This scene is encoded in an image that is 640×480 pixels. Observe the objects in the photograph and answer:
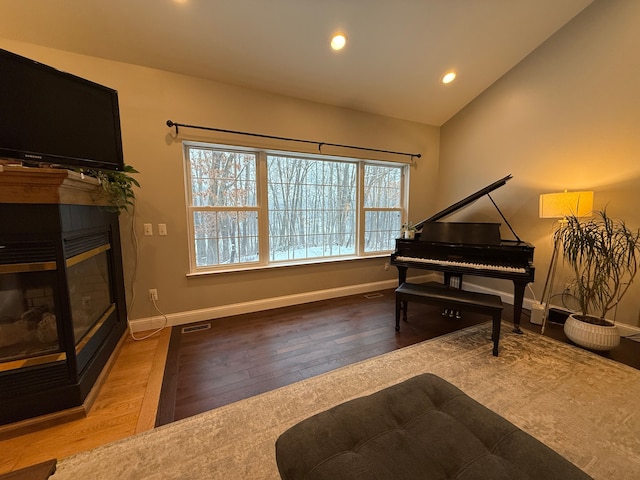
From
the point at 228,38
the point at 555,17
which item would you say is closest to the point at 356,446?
the point at 228,38

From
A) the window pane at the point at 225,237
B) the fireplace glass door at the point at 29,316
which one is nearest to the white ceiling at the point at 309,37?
the window pane at the point at 225,237

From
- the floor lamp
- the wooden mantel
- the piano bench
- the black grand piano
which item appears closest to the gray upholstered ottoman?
the piano bench

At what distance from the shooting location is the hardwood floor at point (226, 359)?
4.89 feet

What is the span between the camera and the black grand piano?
2490mm

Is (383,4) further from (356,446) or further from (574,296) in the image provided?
(574,296)

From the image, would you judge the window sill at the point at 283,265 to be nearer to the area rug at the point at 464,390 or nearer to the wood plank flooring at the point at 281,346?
the wood plank flooring at the point at 281,346

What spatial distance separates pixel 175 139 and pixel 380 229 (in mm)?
2922

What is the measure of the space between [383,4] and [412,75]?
0.99 meters

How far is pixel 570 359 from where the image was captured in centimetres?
217

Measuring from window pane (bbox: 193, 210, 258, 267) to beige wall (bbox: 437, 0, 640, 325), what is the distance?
314 cm

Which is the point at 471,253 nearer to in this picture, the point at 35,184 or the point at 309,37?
the point at 309,37

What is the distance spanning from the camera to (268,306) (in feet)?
10.6

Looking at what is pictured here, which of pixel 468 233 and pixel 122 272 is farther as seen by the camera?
pixel 468 233

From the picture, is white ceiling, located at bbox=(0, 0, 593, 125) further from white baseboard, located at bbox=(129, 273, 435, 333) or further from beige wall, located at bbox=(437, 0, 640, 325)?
white baseboard, located at bbox=(129, 273, 435, 333)
